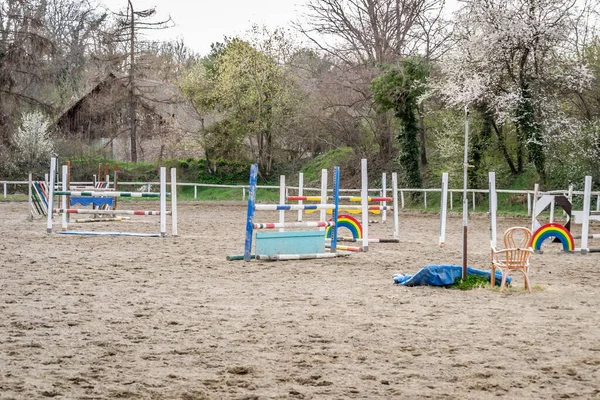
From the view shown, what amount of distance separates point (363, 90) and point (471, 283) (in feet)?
84.5

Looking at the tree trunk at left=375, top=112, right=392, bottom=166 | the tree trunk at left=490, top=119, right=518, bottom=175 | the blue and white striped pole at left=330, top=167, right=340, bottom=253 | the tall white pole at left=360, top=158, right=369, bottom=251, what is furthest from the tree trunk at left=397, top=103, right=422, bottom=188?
the blue and white striped pole at left=330, top=167, right=340, bottom=253

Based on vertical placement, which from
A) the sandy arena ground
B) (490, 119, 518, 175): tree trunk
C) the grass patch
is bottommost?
the sandy arena ground

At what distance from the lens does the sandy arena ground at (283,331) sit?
542 centimetres

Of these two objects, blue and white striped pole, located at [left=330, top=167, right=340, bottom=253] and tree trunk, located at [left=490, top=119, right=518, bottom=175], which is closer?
blue and white striped pole, located at [left=330, top=167, right=340, bottom=253]

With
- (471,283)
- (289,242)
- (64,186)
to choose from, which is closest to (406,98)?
(64,186)

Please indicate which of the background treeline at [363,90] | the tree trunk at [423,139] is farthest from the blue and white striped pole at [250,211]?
the tree trunk at [423,139]

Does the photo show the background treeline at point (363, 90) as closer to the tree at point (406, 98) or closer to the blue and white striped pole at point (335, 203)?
the tree at point (406, 98)

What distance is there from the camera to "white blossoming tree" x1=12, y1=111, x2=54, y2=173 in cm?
3984

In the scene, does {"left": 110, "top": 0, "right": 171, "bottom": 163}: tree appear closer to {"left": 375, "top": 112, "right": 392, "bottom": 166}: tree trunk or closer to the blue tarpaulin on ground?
{"left": 375, "top": 112, "right": 392, "bottom": 166}: tree trunk

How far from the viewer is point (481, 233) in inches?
781

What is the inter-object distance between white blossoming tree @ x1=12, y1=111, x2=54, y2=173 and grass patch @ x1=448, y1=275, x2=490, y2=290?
33029 millimetres

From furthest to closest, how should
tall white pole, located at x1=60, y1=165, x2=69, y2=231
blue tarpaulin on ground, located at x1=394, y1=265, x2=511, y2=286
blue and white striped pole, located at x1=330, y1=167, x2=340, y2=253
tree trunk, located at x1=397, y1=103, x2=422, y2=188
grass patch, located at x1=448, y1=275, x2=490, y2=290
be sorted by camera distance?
tree trunk, located at x1=397, y1=103, x2=422, y2=188 < tall white pole, located at x1=60, y1=165, x2=69, y2=231 < blue and white striped pole, located at x1=330, y1=167, x2=340, y2=253 < blue tarpaulin on ground, located at x1=394, y1=265, x2=511, y2=286 < grass patch, located at x1=448, y1=275, x2=490, y2=290

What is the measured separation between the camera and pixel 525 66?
1133 inches

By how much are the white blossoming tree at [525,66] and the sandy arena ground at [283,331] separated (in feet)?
50.7
